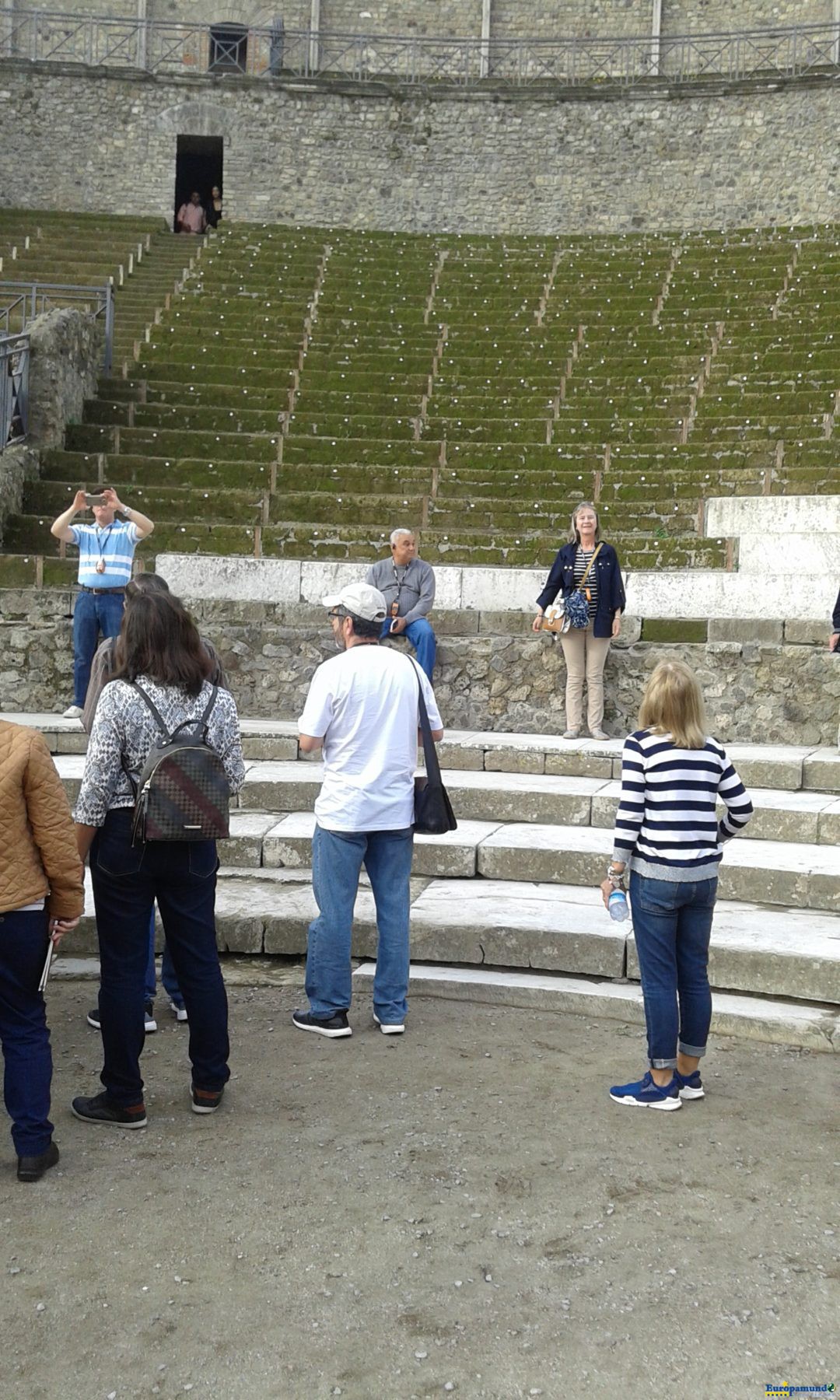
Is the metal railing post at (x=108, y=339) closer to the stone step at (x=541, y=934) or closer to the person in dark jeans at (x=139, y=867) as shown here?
the stone step at (x=541, y=934)

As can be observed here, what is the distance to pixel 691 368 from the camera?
50.3ft

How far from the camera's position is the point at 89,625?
8.12 metres

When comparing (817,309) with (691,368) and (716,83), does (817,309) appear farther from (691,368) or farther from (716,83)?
(716,83)

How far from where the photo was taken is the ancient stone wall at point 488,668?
8.25m

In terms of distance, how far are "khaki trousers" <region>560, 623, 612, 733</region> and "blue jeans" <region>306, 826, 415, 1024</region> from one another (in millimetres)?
3687

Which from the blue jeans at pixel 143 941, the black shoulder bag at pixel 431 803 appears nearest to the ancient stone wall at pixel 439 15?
the black shoulder bag at pixel 431 803

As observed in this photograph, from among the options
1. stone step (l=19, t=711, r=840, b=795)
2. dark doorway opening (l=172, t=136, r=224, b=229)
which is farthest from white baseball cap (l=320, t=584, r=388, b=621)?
dark doorway opening (l=172, t=136, r=224, b=229)

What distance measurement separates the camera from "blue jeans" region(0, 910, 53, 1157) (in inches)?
136

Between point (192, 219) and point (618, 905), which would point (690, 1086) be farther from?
point (192, 219)

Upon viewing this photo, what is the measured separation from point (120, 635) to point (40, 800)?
1.99 feet

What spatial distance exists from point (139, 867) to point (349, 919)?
42.9 inches

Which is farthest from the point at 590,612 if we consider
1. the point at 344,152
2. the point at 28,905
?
the point at 344,152

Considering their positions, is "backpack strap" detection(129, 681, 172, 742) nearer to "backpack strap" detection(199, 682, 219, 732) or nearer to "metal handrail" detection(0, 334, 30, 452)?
"backpack strap" detection(199, 682, 219, 732)

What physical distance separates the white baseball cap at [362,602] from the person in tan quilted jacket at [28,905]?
1335 millimetres
